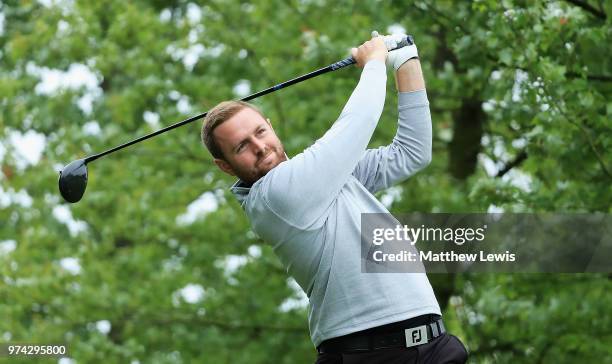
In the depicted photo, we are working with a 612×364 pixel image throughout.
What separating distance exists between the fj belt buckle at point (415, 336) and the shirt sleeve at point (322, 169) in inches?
16.3

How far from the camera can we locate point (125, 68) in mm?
9289

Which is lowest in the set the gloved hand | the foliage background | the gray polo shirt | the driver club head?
the foliage background

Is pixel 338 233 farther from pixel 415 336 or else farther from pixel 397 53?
pixel 397 53

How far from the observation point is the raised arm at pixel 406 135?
3176 millimetres

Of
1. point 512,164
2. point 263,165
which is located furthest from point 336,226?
point 512,164

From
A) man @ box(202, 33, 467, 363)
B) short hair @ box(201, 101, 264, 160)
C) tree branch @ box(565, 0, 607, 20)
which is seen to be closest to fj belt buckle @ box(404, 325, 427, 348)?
man @ box(202, 33, 467, 363)

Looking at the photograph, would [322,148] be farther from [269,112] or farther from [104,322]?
[104,322]

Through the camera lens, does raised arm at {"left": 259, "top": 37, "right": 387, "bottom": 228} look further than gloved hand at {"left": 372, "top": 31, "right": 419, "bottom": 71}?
No

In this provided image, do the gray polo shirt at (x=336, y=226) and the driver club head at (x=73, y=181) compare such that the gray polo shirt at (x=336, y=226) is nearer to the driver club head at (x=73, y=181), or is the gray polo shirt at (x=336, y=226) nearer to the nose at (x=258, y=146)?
the nose at (x=258, y=146)

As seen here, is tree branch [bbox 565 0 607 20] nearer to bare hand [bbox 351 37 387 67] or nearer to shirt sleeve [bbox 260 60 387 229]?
bare hand [bbox 351 37 387 67]

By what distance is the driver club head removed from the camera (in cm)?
385

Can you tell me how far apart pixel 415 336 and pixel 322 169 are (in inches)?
21.0

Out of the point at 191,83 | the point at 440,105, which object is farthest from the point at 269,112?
the point at 440,105

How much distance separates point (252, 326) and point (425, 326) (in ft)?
20.2
